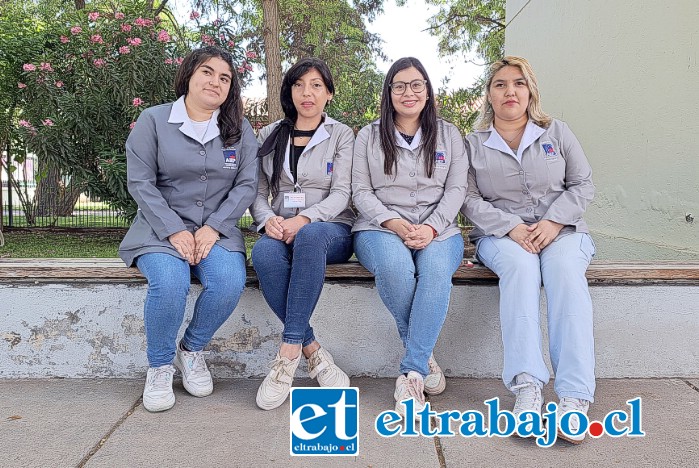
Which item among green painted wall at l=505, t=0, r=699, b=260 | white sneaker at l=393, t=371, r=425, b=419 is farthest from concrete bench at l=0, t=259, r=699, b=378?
green painted wall at l=505, t=0, r=699, b=260

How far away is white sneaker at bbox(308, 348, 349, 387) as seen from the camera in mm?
2801

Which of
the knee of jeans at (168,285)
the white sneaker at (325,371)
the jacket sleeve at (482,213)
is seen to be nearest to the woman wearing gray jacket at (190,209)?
the knee of jeans at (168,285)

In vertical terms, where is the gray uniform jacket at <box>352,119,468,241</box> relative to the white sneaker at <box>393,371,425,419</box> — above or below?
above

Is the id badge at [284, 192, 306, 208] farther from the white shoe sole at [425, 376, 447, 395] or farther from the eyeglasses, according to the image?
the white shoe sole at [425, 376, 447, 395]

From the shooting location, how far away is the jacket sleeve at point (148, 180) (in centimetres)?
270

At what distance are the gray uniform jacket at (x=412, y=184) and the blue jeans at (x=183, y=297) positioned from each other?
2.11 feet

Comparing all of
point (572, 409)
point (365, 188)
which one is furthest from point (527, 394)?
point (365, 188)

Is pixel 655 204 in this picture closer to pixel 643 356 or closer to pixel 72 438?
pixel 643 356

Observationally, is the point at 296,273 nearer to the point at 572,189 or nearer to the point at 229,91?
the point at 229,91

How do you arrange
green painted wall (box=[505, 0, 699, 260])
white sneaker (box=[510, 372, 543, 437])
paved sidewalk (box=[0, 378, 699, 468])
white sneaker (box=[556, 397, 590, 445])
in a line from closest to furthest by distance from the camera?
paved sidewalk (box=[0, 378, 699, 468]), white sneaker (box=[556, 397, 590, 445]), white sneaker (box=[510, 372, 543, 437]), green painted wall (box=[505, 0, 699, 260])

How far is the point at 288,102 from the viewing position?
3090 mm

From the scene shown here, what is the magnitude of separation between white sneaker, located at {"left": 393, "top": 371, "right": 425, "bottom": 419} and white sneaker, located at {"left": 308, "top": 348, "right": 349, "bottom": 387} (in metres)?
0.32

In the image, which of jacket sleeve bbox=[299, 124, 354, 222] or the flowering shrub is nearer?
jacket sleeve bbox=[299, 124, 354, 222]

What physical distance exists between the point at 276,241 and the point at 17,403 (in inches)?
52.4
